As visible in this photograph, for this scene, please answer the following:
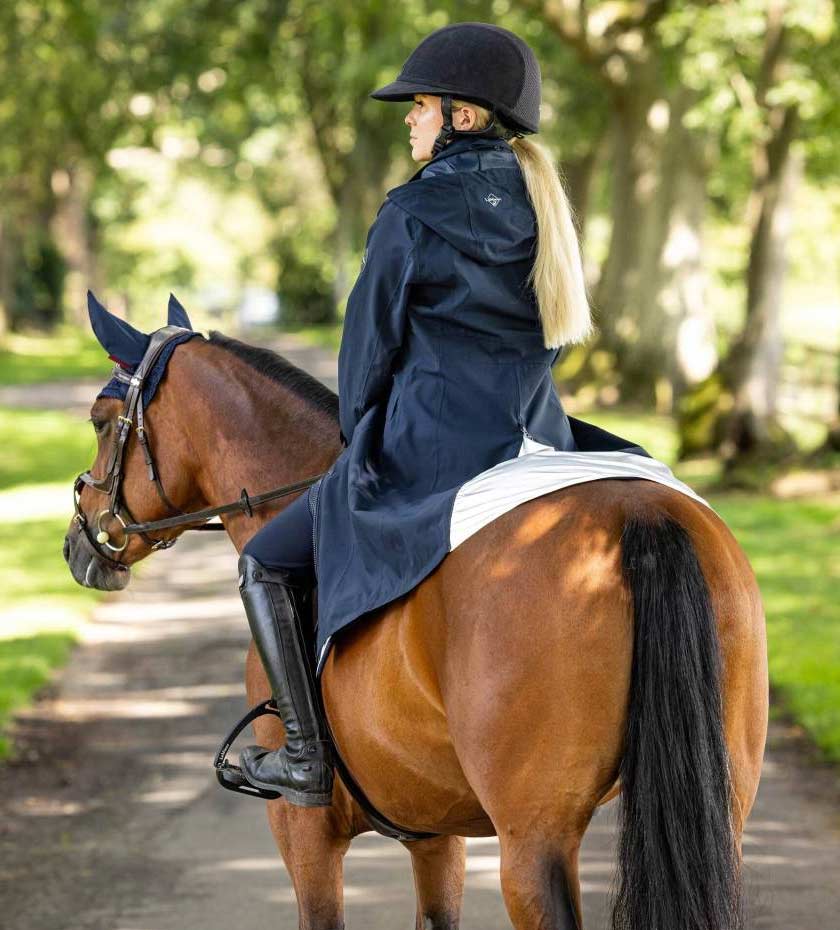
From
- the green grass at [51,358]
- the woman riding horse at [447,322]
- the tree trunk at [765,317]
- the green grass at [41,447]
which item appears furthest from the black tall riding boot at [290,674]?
the green grass at [51,358]

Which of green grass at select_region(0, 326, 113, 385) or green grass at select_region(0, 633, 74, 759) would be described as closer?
green grass at select_region(0, 633, 74, 759)

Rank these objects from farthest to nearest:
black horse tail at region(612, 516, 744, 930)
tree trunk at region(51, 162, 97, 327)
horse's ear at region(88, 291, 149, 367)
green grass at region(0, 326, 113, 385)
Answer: tree trunk at region(51, 162, 97, 327)
green grass at region(0, 326, 113, 385)
horse's ear at region(88, 291, 149, 367)
black horse tail at region(612, 516, 744, 930)

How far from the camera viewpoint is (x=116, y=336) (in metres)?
4.36

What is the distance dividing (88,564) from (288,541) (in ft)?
3.98

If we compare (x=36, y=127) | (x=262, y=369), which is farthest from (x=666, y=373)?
(x=262, y=369)

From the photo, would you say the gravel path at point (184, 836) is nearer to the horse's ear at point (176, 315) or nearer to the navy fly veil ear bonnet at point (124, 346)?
the navy fly veil ear bonnet at point (124, 346)

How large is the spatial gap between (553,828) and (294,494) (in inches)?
62.7

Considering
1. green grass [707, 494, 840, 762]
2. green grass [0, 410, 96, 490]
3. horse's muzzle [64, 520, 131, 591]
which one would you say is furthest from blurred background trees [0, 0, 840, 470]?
green grass [0, 410, 96, 490]

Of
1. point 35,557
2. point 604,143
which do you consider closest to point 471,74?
point 35,557

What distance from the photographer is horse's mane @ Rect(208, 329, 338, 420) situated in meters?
4.27

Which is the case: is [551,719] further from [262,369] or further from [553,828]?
[262,369]

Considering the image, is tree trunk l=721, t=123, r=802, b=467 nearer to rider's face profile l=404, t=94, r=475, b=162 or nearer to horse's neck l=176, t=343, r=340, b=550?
horse's neck l=176, t=343, r=340, b=550

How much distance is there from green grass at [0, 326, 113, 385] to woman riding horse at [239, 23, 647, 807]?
1003 inches

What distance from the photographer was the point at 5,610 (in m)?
11.2
